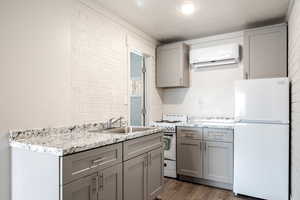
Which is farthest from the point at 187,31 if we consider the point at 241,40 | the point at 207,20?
the point at 241,40

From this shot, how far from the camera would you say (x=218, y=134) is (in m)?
2.87

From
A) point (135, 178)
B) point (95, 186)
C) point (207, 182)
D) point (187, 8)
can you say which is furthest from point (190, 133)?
point (95, 186)

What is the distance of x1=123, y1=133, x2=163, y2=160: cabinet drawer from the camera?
6.06 feet

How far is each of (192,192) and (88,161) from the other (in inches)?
74.1

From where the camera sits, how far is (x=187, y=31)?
131 inches

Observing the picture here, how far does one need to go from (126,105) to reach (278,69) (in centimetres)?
230

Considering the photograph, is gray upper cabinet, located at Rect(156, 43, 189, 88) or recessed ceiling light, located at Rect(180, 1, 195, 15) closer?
recessed ceiling light, located at Rect(180, 1, 195, 15)

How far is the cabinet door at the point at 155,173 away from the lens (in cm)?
222

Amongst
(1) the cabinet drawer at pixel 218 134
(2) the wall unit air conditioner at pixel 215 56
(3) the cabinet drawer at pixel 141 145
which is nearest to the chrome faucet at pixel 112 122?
(3) the cabinet drawer at pixel 141 145

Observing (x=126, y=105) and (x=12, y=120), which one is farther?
(x=126, y=105)

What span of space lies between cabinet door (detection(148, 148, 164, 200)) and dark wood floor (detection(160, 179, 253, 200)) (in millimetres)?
280

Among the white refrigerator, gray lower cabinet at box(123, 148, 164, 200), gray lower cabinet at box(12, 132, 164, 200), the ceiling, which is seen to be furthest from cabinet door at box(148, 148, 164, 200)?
the ceiling

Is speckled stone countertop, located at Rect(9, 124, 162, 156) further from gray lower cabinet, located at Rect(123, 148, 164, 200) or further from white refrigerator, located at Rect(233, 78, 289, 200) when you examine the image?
white refrigerator, located at Rect(233, 78, 289, 200)

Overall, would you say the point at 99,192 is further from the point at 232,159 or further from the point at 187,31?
the point at 187,31
